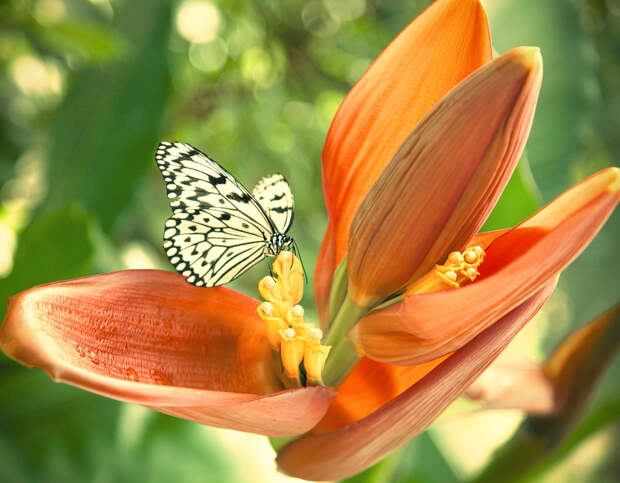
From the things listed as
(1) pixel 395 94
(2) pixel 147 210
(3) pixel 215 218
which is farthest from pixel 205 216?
(2) pixel 147 210

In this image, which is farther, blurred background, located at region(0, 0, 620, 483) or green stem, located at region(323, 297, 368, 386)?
blurred background, located at region(0, 0, 620, 483)

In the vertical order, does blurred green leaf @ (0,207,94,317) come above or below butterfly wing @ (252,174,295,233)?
below

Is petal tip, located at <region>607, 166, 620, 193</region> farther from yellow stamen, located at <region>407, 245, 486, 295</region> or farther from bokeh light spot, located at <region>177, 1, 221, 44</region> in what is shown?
bokeh light spot, located at <region>177, 1, 221, 44</region>

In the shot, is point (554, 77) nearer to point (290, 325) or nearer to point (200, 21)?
point (290, 325)

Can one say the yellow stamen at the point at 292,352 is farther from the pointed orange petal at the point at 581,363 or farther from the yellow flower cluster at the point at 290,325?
the pointed orange petal at the point at 581,363

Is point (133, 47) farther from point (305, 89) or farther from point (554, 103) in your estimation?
point (305, 89)

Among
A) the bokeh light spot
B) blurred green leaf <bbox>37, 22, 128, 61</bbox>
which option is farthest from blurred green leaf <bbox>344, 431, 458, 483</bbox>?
the bokeh light spot

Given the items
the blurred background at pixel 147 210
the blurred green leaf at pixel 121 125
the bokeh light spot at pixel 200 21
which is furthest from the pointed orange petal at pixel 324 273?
the bokeh light spot at pixel 200 21
